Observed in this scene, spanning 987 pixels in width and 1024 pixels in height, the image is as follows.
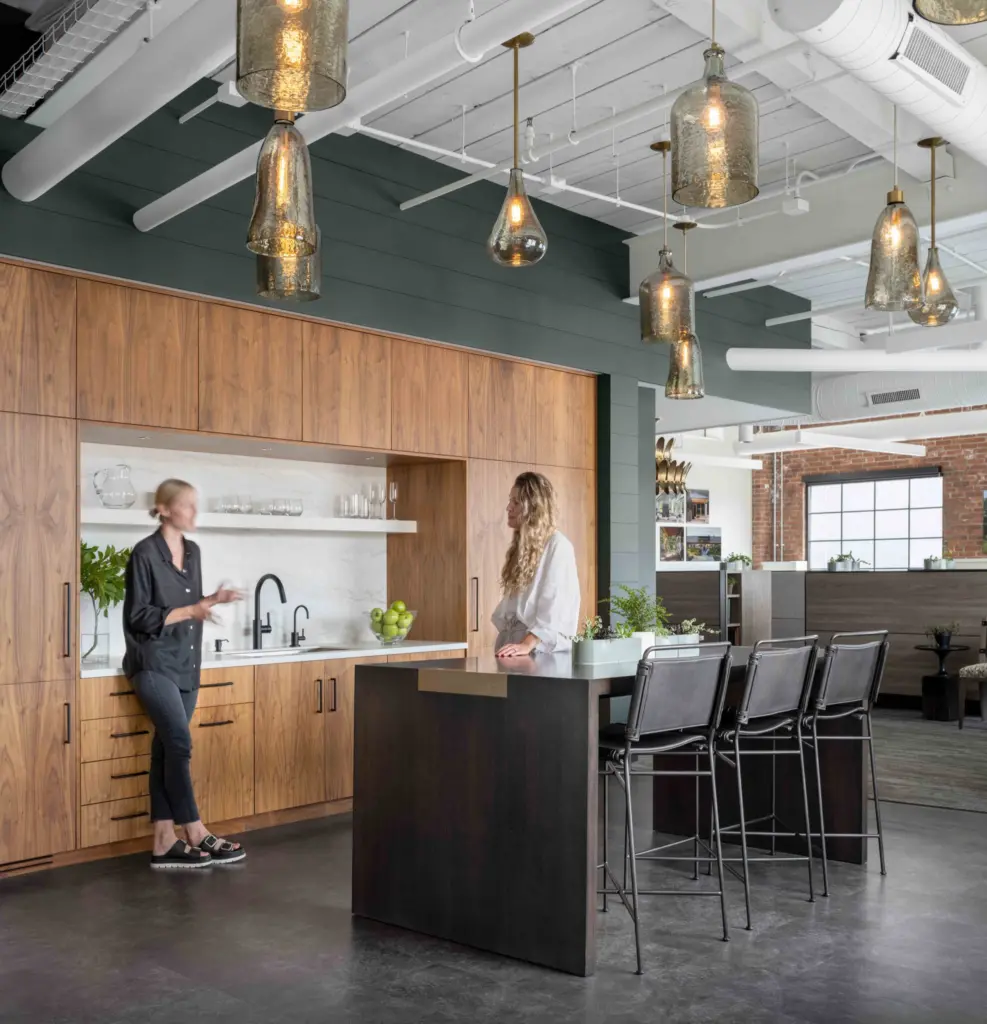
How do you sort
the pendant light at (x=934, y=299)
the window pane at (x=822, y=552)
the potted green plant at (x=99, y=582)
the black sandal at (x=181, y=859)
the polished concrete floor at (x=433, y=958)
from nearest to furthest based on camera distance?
the polished concrete floor at (x=433, y=958), the pendant light at (x=934, y=299), the black sandal at (x=181, y=859), the potted green plant at (x=99, y=582), the window pane at (x=822, y=552)

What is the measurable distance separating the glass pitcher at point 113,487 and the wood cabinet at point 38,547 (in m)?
0.67

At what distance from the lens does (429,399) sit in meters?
6.46

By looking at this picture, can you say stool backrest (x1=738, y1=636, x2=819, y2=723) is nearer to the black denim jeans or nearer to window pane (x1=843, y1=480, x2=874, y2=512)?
the black denim jeans

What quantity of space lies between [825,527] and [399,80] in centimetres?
1372

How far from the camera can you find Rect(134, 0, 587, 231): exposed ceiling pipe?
3451 mm

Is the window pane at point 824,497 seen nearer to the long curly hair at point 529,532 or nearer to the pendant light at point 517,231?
the long curly hair at point 529,532

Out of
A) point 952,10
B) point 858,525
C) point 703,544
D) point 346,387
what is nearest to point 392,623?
point 346,387

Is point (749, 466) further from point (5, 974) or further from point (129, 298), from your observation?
point (5, 974)

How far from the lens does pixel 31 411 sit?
4781 mm

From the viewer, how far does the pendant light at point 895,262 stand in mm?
3723

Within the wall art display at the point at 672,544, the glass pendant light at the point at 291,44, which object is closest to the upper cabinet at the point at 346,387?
the glass pendant light at the point at 291,44

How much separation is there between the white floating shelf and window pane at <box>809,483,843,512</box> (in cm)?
1100

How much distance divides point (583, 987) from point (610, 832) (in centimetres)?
189

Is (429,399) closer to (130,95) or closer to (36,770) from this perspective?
(130,95)
